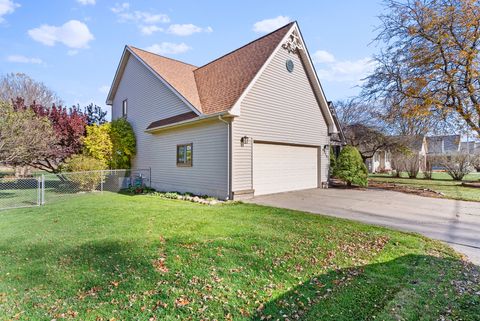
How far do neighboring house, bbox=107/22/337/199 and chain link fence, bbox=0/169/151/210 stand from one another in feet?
3.45

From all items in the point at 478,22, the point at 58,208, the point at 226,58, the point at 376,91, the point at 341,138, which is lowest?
the point at 58,208

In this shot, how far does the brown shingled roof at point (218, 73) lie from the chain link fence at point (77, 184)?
3861 millimetres

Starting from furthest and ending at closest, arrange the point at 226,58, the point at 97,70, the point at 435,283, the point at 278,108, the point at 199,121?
the point at 97,70, the point at 226,58, the point at 278,108, the point at 199,121, the point at 435,283

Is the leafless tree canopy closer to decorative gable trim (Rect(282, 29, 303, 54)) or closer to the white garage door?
decorative gable trim (Rect(282, 29, 303, 54))

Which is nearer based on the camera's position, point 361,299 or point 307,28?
point 361,299

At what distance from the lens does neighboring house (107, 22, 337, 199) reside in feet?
33.1

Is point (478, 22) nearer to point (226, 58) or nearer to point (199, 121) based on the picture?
point (226, 58)

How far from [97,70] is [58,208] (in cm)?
1195

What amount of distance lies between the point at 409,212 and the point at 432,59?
30.9 feet

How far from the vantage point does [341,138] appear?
17.6 meters

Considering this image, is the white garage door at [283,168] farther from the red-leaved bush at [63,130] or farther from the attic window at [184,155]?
the red-leaved bush at [63,130]

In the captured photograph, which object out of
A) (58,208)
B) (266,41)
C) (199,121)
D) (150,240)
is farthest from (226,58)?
(150,240)

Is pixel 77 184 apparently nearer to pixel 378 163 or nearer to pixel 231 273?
pixel 231 273

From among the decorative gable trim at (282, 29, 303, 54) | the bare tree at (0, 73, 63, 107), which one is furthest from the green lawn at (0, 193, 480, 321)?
the bare tree at (0, 73, 63, 107)
